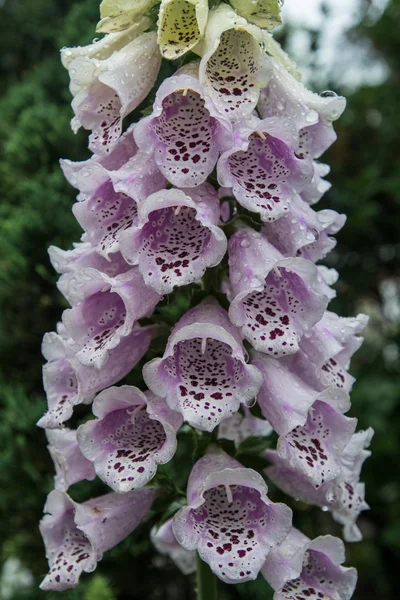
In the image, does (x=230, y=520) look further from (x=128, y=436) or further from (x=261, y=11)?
(x=261, y=11)

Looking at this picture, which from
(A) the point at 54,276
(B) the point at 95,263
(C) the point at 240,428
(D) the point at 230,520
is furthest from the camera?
(A) the point at 54,276

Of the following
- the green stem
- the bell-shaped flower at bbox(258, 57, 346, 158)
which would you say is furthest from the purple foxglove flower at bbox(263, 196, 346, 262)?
the green stem

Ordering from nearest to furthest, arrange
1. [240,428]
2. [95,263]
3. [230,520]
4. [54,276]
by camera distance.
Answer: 1. [230,520]
2. [95,263]
3. [240,428]
4. [54,276]

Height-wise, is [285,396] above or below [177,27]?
below

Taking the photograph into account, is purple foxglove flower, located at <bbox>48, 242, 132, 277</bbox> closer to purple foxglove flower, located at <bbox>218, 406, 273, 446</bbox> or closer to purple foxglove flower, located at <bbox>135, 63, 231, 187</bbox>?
purple foxglove flower, located at <bbox>135, 63, 231, 187</bbox>

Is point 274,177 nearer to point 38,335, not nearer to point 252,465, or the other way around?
point 252,465

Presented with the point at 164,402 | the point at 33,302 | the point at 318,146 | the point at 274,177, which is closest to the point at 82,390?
the point at 164,402

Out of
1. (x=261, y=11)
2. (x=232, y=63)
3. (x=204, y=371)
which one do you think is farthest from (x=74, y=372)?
(x=261, y=11)
